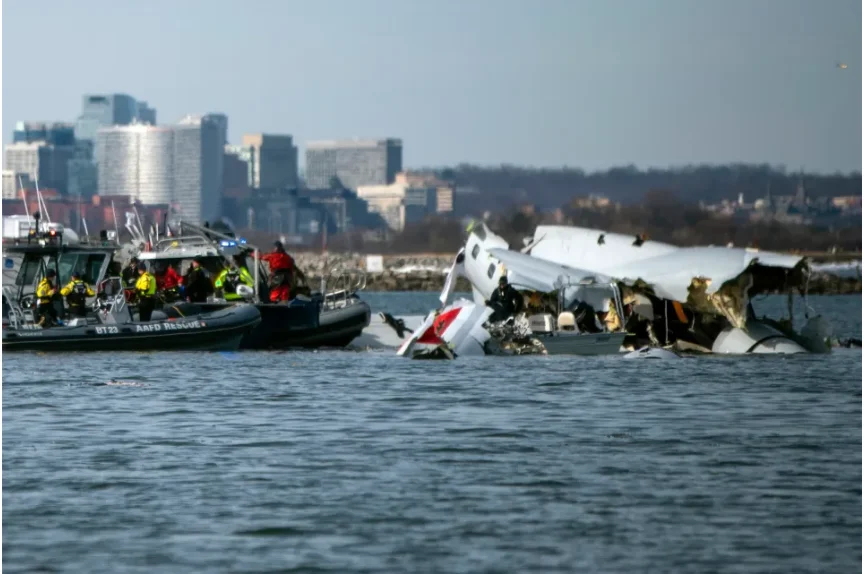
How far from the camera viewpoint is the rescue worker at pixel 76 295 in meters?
30.3

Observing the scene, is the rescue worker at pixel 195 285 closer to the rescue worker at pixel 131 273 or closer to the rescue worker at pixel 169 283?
the rescue worker at pixel 169 283

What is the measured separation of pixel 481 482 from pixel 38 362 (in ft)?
50.9

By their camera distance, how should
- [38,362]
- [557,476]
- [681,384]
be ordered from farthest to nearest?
[38,362] → [681,384] → [557,476]

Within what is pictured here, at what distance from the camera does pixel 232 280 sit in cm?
3347

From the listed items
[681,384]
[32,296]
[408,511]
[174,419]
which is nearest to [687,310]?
[681,384]

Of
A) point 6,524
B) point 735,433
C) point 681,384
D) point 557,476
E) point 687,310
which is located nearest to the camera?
point 6,524

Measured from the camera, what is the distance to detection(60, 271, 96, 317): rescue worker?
99.5 feet

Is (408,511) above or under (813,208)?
under

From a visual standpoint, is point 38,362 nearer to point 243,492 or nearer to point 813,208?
point 243,492

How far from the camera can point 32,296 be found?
3108 cm

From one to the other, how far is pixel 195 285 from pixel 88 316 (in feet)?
9.25

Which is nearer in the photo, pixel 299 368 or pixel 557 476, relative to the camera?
pixel 557 476

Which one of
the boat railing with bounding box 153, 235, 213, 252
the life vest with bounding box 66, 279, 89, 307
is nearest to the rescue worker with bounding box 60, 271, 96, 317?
the life vest with bounding box 66, 279, 89, 307

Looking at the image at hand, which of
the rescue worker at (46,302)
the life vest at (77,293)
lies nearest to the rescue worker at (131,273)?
the life vest at (77,293)
